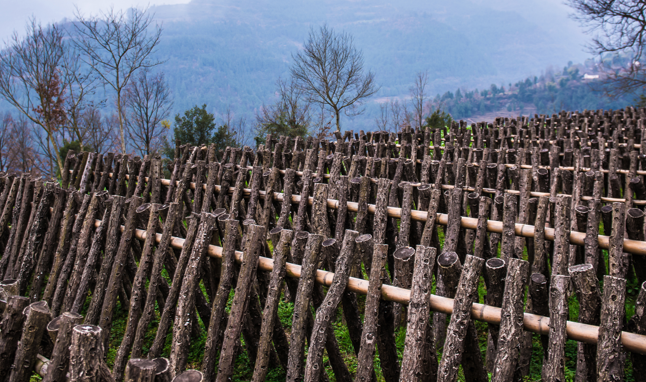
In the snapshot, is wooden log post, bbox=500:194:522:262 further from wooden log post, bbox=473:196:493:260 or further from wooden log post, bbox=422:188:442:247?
wooden log post, bbox=422:188:442:247

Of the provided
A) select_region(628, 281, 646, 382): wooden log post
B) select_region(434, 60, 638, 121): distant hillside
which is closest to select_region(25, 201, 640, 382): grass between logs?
select_region(628, 281, 646, 382): wooden log post

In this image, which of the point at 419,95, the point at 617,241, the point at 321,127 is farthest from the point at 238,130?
the point at 617,241

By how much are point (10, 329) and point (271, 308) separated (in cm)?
130

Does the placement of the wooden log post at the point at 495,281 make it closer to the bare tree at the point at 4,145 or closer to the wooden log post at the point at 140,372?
the wooden log post at the point at 140,372

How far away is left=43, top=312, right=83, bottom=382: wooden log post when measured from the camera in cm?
161

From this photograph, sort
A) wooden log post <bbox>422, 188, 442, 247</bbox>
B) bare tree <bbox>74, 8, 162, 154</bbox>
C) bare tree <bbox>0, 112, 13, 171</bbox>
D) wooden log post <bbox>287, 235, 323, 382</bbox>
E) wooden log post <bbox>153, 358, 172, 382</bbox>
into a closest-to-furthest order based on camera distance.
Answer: wooden log post <bbox>153, 358, 172, 382</bbox> → wooden log post <bbox>287, 235, 323, 382</bbox> → wooden log post <bbox>422, 188, 442, 247</bbox> → bare tree <bbox>74, 8, 162, 154</bbox> → bare tree <bbox>0, 112, 13, 171</bbox>

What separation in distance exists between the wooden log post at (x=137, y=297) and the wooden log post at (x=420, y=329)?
205 centimetres

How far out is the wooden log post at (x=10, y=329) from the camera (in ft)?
5.99

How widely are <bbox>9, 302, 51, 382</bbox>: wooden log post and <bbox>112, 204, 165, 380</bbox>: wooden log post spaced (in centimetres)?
109

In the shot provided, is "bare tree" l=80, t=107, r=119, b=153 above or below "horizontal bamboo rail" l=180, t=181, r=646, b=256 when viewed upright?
above

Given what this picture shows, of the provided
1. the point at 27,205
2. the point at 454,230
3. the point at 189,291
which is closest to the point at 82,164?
the point at 27,205

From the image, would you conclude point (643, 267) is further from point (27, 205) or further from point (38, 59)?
point (38, 59)

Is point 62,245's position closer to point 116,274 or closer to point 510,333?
point 116,274

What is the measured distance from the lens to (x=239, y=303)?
254 cm
